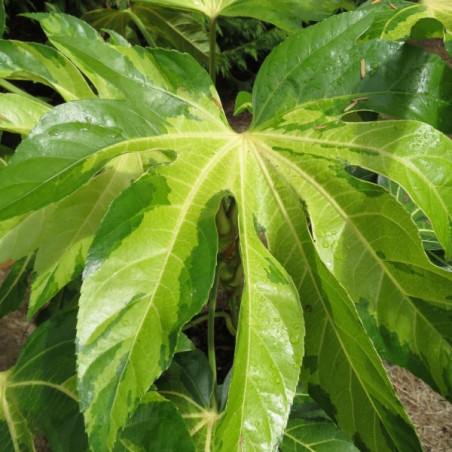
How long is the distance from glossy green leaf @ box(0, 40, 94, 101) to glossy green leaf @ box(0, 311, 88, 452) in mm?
327

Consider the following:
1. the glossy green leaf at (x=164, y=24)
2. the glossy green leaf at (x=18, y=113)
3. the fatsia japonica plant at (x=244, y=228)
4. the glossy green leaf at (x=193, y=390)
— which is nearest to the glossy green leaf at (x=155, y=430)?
the fatsia japonica plant at (x=244, y=228)

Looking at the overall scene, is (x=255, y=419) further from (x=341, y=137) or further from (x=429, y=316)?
(x=341, y=137)

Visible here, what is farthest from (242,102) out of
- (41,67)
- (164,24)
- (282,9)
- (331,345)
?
(164,24)

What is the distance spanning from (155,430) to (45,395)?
0.18m

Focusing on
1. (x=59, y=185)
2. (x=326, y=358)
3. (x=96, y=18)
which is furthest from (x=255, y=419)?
(x=96, y=18)

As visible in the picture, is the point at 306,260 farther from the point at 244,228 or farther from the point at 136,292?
the point at 136,292

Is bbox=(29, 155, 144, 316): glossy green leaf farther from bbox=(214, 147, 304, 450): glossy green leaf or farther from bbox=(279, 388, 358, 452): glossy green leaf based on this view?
bbox=(279, 388, 358, 452): glossy green leaf

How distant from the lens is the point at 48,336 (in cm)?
65

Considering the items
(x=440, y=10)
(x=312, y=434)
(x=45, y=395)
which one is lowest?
(x=312, y=434)

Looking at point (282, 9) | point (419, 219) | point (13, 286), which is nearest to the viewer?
point (282, 9)

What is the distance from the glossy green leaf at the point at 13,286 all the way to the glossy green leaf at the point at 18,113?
33 centimetres

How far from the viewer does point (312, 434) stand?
26.6 inches

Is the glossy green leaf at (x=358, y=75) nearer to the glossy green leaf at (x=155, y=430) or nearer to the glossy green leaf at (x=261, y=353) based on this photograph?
the glossy green leaf at (x=261, y=353)

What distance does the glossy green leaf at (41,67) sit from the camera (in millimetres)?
589
